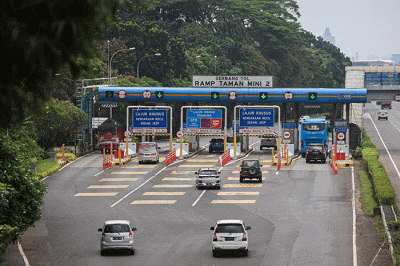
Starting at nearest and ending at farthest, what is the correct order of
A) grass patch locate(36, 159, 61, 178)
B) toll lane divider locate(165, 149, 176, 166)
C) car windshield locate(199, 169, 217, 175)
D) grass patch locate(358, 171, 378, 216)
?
grass patch locate(358, 171, 378, 216) < car windshield locate(199, 169, 217, 175) < grass patch locate(36, 159, 61, 178) < toll lane divider locate(165, 149, 176, 166)

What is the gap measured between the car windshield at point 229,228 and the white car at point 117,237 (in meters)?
3.58

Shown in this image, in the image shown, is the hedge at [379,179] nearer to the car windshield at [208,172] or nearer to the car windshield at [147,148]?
the car windshield at [208,172]

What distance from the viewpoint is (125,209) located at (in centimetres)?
3806

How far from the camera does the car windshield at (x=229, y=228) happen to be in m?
26.5

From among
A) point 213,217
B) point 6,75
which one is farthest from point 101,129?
point 6,75

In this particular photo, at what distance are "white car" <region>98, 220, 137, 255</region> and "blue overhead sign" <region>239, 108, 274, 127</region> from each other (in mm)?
38409

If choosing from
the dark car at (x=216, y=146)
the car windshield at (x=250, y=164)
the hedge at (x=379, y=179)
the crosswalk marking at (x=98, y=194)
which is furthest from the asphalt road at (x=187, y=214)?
the dark car at (x=216, y=146)

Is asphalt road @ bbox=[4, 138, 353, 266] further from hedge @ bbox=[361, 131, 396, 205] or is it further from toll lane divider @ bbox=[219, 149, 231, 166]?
hedge @ bbox=[361, 131, 396, 205]

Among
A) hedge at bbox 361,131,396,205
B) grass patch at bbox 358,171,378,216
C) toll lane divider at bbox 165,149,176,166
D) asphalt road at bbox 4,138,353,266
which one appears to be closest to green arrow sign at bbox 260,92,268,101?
hedge at bbox 361,131,396,205

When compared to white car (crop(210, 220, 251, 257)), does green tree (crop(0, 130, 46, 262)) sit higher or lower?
higher

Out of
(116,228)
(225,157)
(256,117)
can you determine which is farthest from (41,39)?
(256,117)

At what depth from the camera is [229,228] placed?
26594 mm

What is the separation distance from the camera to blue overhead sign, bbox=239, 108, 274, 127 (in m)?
64.4

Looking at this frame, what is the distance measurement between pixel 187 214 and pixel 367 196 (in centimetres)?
1196
